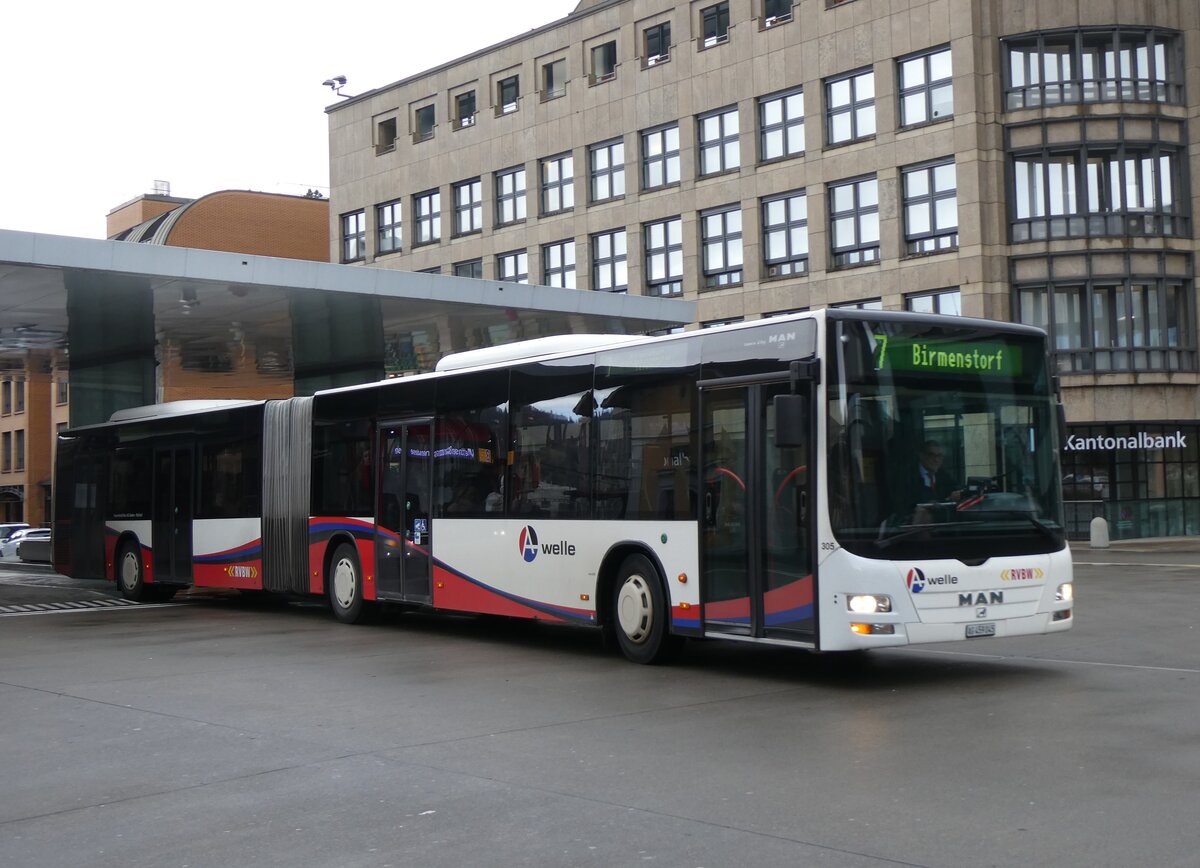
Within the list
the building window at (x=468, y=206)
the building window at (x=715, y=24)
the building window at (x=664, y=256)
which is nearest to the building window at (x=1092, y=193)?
the building window at (x=715, y=24)

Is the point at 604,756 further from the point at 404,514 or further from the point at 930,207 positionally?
the point at 930,207

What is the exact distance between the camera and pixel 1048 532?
11.7m

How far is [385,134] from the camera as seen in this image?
194 feet

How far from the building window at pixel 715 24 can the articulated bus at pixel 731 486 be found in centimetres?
3136

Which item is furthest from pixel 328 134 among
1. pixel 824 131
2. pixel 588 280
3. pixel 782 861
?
pixel 782 861

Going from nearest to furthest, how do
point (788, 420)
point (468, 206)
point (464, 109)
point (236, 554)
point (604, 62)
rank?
point (788, 420) < point (236, 554) < point (604, 62) < point (468, 206) < point (464, 109)

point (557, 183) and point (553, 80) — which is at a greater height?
point (553, 80)

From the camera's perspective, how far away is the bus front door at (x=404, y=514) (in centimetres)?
1667

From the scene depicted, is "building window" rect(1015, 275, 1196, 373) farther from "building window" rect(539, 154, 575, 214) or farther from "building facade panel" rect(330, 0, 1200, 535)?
"building window" rect(539, 154, 575, 214)

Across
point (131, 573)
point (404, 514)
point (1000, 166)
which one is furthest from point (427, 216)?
point (404, 514)

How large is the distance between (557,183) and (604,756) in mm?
44712

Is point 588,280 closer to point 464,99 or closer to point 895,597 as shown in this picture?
point 464,99

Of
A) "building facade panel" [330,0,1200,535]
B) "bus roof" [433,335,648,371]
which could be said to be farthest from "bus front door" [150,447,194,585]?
"building facade panel" [330,0,1200,535]

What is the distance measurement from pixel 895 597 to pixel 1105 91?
34246mm
